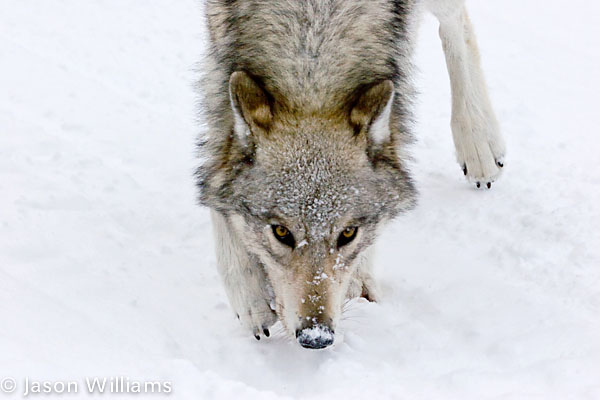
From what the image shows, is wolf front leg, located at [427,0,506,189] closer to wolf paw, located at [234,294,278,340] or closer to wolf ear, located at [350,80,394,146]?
wolf ear, located at [350,80,394,146]

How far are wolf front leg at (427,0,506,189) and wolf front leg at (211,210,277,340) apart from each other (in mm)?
2196

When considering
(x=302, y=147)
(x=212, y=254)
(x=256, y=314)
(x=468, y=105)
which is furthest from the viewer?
(x=468, y=105)

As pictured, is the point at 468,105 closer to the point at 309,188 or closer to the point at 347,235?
the point at 347,235

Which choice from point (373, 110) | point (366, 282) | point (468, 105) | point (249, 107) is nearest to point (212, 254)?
point (366, 282)

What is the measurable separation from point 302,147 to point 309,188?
0.69 ft

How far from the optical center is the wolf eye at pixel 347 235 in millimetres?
3557

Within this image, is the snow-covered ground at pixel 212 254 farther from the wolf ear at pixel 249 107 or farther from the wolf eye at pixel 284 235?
the wolf ear at pixel 249 107

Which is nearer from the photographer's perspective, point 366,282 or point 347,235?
point 347,235

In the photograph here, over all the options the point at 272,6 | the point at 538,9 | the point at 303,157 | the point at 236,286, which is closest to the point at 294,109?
the point at 303,157

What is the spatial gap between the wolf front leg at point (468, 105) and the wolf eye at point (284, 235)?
2.43 metres

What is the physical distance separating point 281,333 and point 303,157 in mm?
1131

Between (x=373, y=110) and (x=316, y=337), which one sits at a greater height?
(x=373, y=110)

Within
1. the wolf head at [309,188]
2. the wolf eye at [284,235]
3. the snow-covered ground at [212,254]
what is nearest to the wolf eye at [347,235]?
the wolf head at [309,188]

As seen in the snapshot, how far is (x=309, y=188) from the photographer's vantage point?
11.1 feet
